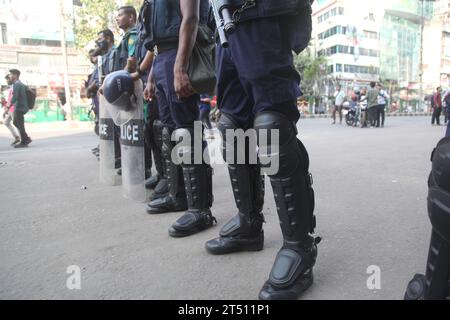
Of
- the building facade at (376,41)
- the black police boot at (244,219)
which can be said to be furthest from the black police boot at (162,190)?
the building facade at (376,41)

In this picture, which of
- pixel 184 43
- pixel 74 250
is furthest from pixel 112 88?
pixel 74 250

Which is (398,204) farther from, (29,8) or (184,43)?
(29,8)

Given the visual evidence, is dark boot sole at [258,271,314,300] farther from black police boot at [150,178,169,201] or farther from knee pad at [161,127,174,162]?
black police boot at [150,178,169,201]

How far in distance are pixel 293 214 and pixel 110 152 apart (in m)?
2.59

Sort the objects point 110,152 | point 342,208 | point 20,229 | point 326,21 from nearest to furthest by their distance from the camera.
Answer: point 20,229 < point 342,208 < point 110,152 < point 326,21

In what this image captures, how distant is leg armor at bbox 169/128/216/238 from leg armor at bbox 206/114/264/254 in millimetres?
301

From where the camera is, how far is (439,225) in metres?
1.11

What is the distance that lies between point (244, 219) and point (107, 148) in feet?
7.26

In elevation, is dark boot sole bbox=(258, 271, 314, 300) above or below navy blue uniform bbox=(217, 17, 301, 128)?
below

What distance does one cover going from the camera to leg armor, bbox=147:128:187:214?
2.67 m

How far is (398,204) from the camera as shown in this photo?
2.77 m

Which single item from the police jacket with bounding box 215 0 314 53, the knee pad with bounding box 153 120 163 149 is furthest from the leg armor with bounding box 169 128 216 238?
the police jacket with bounding box 215 0 314 53

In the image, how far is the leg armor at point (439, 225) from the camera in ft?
3.60

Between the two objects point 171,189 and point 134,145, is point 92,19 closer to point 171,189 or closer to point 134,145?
point 134,145
